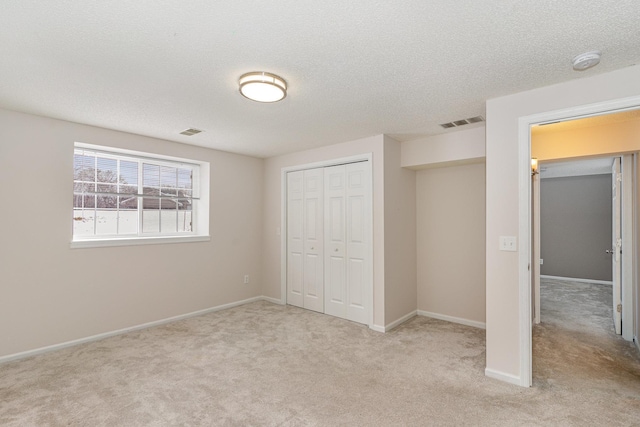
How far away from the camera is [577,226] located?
6766 millimetres

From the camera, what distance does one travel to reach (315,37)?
1.79 meters

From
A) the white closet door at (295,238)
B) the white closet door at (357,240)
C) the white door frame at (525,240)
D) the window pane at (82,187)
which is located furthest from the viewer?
the white closet door at (295,238)

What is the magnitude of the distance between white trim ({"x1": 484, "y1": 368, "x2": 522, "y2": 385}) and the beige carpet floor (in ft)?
0.19

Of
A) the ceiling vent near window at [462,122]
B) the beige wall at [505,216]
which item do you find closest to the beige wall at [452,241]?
the ceiling vent near window at [462,122]

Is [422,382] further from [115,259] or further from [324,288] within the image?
[115,259]

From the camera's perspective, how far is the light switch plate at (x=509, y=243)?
2559 mm

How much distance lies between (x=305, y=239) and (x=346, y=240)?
2.52ft

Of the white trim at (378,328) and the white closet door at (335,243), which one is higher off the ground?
the white closet door at (335,243)

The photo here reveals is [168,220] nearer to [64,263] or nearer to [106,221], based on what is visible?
[106,221]

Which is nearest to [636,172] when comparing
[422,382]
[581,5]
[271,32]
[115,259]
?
[581,5]

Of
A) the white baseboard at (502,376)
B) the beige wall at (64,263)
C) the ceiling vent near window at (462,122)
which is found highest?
the ceiling vent near window at (462,122)

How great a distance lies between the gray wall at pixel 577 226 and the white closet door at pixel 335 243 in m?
5.64

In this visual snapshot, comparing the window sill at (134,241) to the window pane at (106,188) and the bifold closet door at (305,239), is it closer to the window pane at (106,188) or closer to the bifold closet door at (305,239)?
the window pane at (106,188)

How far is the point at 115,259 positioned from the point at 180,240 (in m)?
0.79
